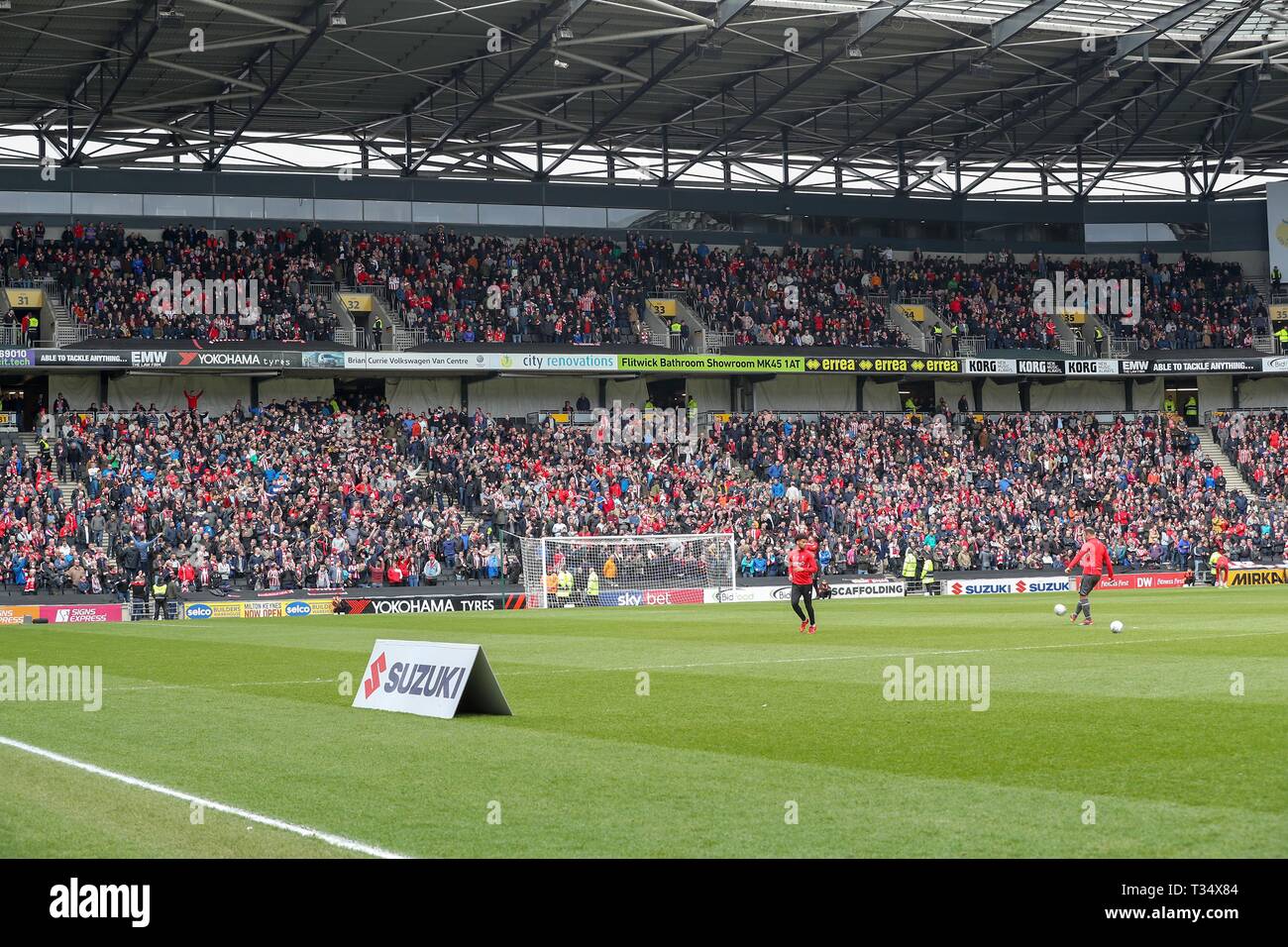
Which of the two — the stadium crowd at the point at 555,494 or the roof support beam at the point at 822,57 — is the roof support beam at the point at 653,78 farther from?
the stadium crowd at the point at 555,494

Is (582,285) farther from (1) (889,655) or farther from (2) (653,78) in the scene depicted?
(1) (889,655)

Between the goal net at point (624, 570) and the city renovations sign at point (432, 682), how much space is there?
29404 mm

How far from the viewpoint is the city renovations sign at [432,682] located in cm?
1391

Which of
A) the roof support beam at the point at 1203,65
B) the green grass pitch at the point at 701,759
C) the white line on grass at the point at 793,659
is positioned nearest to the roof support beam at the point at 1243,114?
the roof support beam at the point at 1203,65

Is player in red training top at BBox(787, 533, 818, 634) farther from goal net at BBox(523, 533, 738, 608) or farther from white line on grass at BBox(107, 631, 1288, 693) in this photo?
goal net at BBox(523, 533, 738, 608)

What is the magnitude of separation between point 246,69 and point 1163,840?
47511 mm

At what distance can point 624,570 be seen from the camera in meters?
46.1

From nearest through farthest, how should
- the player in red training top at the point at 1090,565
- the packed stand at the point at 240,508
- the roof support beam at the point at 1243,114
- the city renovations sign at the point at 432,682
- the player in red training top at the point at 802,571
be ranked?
the city renovations sign at the point at 432,682, the player in red training top at the point at 1090,565, the player in red training top at the point at 802,571, the packed stand at the point at 240,508, the roof support beam at the point at 1243,114

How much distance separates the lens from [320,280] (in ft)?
187

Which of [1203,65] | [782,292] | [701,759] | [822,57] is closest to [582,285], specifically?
[782,292]

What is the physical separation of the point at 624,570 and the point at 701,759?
34972 millimetres

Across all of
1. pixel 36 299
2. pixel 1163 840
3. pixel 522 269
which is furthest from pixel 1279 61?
pixel 1163 840
